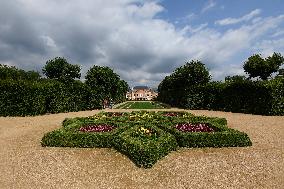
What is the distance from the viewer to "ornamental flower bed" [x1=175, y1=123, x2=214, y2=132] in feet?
51.3

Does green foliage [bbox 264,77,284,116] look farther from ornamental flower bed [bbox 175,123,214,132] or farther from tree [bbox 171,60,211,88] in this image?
tree [bbox 171,60,211,88]

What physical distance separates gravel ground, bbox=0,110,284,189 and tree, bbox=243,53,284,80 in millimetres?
40408

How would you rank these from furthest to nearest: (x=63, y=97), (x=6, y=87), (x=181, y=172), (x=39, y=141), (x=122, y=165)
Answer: (x=63, y=97) → (x=6, y=87) → (x=39, y=141) → (x=122, y=165) → (x=181, y=172)

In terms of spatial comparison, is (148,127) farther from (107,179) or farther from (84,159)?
(107,179)

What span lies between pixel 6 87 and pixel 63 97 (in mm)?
7249

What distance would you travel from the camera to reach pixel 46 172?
10.8 meters

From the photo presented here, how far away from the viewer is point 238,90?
33281 millimetres

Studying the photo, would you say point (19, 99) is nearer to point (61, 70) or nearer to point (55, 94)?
point (55, 94)

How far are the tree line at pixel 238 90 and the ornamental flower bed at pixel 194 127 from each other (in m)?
13.7

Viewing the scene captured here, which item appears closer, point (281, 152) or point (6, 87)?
point (281, 152)

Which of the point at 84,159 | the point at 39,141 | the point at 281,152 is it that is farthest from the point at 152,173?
the point at 39,141

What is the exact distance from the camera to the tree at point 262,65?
51656 millimetres

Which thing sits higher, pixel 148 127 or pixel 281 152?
pixel 148 127

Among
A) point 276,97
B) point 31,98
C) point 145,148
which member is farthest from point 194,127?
point 31,98
